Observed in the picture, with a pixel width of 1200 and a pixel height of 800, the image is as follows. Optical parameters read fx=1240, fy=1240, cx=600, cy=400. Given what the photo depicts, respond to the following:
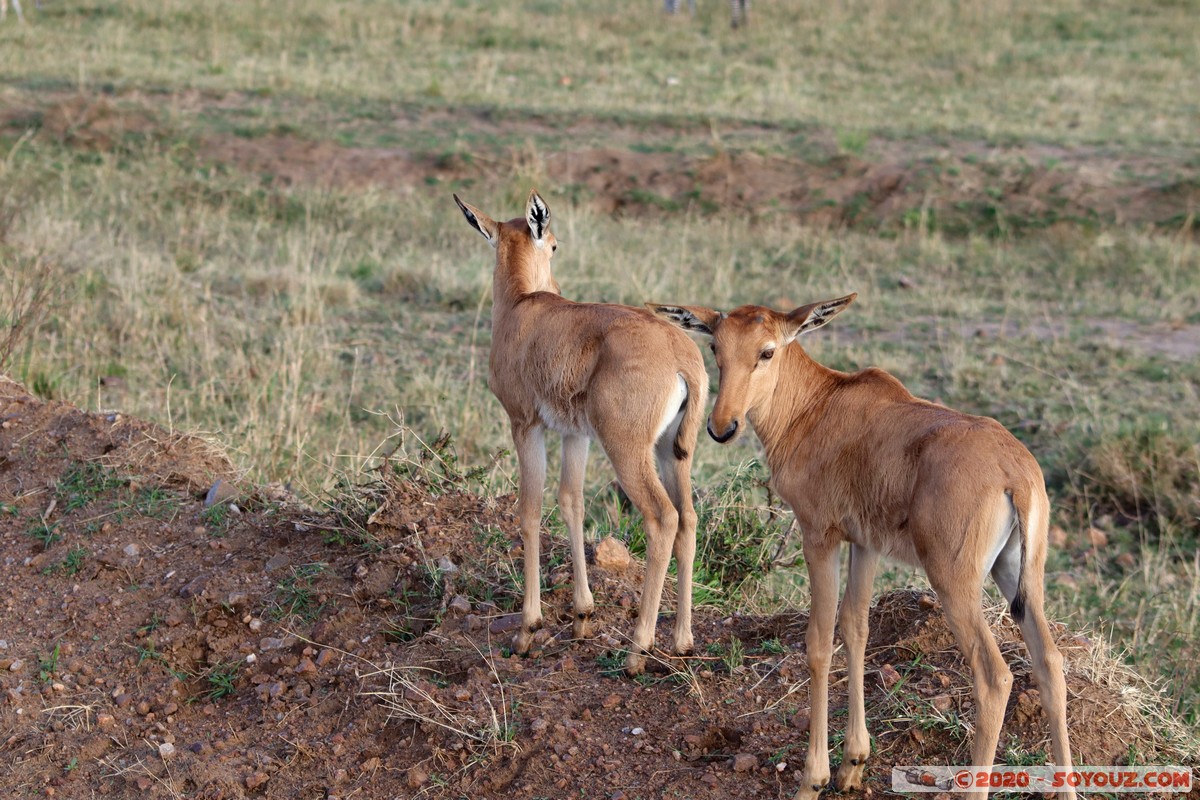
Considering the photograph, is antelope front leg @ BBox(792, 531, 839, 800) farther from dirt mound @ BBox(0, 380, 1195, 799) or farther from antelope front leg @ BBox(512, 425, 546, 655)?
antelope front leg @ BBox(512, 425, 546, 655)

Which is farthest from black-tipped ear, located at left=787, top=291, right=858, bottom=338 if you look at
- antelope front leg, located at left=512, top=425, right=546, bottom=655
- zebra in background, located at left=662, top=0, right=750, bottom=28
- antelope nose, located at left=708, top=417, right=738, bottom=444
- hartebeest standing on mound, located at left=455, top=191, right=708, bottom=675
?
zebra in background, located at left=662, top=0, right=750, bottom=28

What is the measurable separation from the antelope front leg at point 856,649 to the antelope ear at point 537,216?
1.95 m

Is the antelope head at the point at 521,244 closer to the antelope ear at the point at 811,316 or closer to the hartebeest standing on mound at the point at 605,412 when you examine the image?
the hartebeest standing on mound at the point at 605,412

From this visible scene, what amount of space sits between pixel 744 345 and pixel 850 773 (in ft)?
4.77

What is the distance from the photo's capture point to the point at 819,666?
155 inches

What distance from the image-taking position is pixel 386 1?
2886 centimetres

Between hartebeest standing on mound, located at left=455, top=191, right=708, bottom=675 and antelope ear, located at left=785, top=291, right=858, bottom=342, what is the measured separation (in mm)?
504

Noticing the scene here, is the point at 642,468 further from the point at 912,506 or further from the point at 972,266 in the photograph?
the point at 972,266

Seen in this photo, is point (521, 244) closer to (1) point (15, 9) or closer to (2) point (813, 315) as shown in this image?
(2) point (813, 315)

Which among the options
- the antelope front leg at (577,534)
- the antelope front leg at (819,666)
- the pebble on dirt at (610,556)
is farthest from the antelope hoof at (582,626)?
the antelope front leg at (819,666)

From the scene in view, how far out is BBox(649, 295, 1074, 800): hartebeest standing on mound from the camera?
357 centimetres

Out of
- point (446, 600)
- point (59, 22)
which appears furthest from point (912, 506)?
point (59, 22)

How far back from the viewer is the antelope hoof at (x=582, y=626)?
4.90 m

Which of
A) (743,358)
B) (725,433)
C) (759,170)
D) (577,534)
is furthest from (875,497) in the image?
(759,170)
